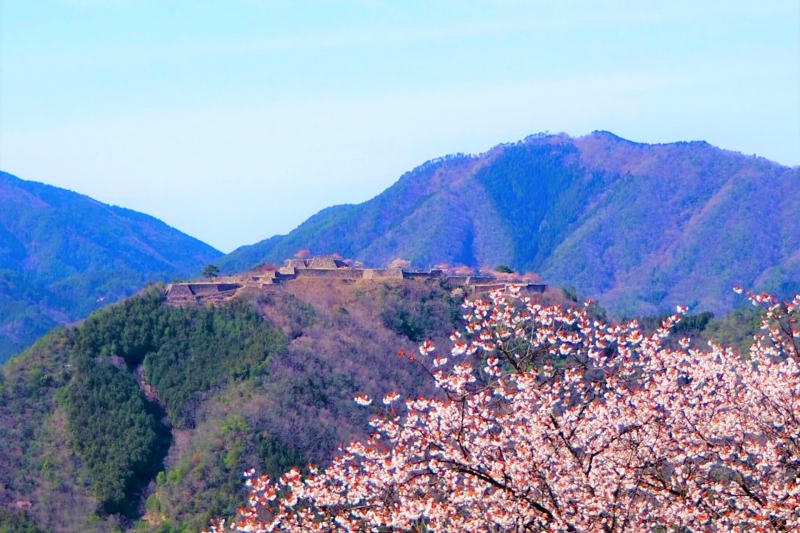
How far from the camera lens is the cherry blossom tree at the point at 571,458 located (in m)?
9.59

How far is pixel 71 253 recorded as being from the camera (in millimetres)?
154750

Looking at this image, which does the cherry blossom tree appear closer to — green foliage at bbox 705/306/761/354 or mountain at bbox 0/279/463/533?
mountain at bbox 0/279/463/533

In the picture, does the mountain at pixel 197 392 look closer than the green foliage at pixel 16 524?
No

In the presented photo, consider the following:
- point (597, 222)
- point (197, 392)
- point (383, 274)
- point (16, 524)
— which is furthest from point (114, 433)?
point (597, 222)

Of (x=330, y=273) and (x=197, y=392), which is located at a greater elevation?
(x=330, y=273)

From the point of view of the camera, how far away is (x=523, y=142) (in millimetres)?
142500

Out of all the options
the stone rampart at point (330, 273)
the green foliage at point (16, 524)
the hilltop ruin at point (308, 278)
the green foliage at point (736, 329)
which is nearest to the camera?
the green foliage at point (16, 524)

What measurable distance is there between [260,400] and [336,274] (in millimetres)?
10075

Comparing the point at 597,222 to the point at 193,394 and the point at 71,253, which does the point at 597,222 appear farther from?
the point at 193,394

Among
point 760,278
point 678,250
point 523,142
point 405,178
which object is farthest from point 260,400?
point 523,142

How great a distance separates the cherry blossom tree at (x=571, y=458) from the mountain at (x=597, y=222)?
84734 millimetres

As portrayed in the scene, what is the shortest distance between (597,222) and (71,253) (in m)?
68.1

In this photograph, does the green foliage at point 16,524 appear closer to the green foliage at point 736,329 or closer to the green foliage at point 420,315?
the green foliage at point 420,315

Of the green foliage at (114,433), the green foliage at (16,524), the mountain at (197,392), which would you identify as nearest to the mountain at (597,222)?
the mountain at (197,392)
